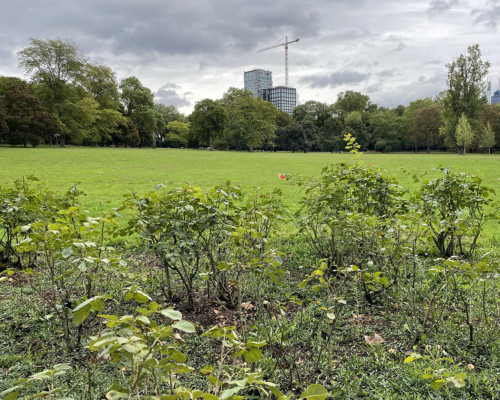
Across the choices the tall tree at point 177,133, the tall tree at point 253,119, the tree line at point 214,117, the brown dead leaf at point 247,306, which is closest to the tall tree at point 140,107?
the tree line at point 214,117

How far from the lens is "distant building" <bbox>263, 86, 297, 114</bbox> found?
604 feet

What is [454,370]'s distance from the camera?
8.33ft

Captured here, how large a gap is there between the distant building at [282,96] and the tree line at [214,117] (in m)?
98.7

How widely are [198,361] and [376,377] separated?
1412mm

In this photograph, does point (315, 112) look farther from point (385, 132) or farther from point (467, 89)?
point (467, 89)

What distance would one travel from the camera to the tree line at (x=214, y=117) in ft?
151

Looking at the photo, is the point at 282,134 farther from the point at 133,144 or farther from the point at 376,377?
the point at 376,377

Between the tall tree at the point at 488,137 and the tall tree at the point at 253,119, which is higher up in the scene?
the tall tree at the point at 253,119

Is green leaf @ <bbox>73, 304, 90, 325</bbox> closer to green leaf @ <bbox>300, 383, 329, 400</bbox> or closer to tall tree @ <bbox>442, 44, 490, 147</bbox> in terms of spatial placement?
green leaf @ <bbox>300, 383, 329, 400</bbox>

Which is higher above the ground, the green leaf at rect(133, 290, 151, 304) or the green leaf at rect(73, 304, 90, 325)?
the green leaf at rect(133, 290, 151, 304)

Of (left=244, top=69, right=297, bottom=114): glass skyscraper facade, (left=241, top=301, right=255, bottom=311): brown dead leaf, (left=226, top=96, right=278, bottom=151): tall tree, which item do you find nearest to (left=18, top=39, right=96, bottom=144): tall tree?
A: (left=226, top=96, right=278, bottom=151): tall tree

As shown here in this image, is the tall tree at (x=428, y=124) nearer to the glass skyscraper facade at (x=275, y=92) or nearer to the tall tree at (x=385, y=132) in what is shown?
the tall tree at (x=385, y=132)

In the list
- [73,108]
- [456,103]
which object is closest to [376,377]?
[73,108]

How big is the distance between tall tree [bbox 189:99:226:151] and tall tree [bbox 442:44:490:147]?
38700 mm
